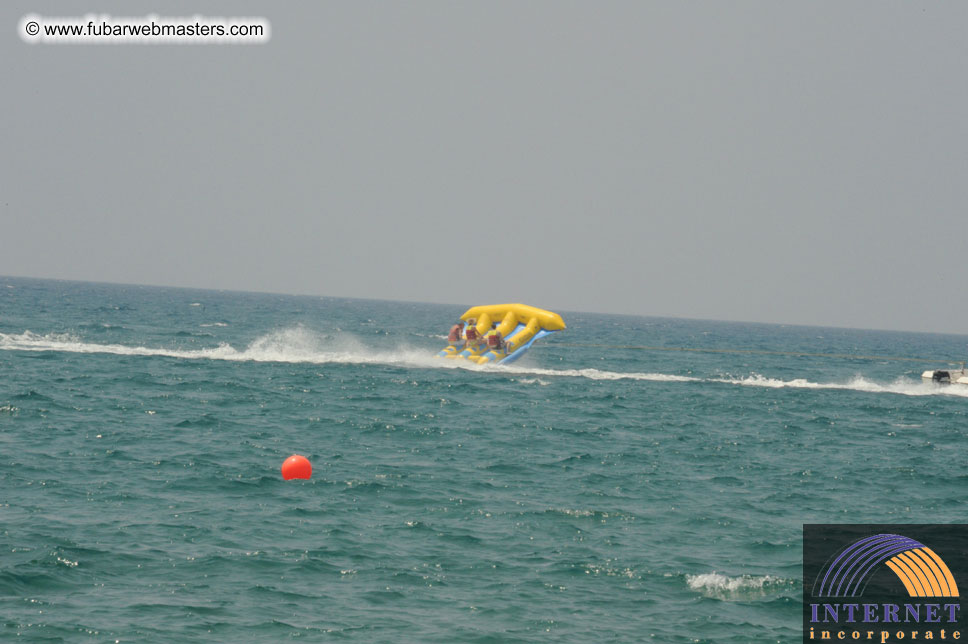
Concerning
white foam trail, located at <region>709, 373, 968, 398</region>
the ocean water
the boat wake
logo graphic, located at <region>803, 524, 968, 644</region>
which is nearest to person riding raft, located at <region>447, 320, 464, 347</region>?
the boat wake

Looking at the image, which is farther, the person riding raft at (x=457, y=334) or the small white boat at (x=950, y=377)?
the small white boat at (x=950, y=377)

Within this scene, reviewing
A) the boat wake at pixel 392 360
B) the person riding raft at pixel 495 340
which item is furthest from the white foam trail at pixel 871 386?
the person riding raft at pixel 495 340

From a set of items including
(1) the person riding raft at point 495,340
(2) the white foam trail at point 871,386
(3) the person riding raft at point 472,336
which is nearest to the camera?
(1) the person riding raft at point 495,340

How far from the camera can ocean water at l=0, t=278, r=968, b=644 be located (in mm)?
10930

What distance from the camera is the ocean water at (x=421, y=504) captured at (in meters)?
10.9

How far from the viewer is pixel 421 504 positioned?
1566 cm

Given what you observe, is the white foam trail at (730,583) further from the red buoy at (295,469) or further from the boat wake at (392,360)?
the boat wake at (392,360)

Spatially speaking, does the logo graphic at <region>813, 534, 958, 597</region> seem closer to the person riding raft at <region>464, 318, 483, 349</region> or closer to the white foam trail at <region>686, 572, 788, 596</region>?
the white foam trail at <region>686, 572, 788, 596</region>

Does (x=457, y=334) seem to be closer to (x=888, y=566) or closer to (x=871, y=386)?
(x=871, y=386)

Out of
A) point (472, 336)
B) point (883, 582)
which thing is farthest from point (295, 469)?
point (472, 336)

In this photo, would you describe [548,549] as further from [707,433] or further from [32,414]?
[32,414]

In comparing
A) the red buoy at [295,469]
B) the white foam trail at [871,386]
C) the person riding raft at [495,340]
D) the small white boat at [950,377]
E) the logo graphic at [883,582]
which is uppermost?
the person riding raft at [495,340]

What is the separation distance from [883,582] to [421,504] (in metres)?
7.39

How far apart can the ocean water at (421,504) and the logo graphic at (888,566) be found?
2.25 feet
